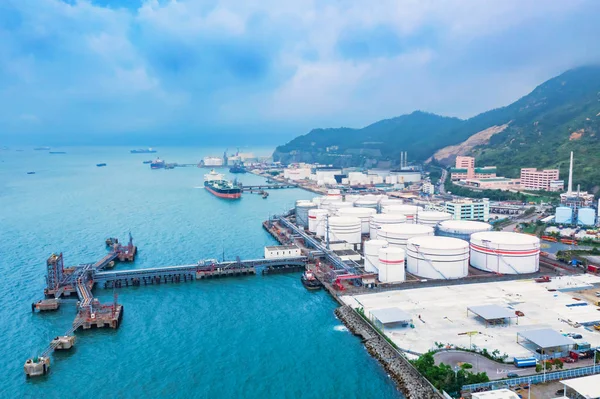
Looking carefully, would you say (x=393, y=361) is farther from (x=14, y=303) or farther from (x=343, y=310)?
(x=14, y=303)

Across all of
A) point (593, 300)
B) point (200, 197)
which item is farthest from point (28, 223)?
point (593, 300)

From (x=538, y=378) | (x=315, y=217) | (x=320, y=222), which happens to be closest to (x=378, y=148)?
(x=315, y=217)

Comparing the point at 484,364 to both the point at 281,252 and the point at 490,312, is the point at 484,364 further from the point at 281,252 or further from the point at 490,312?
the point at 281,252

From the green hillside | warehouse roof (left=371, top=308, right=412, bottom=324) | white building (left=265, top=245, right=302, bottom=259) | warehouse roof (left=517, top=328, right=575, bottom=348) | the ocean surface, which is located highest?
the green hillside

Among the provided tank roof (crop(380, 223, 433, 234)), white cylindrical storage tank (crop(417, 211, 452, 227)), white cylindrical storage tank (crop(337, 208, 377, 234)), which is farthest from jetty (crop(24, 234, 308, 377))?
white cylindrical storage tank (crop(417, 211, 452, 227))

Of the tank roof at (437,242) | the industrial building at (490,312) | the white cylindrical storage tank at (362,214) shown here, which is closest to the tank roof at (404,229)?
the tank roof at (437,242)

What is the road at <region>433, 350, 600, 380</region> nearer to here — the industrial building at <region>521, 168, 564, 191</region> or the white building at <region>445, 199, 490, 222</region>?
the white building at <region>445, 199, 490, 222</region>
